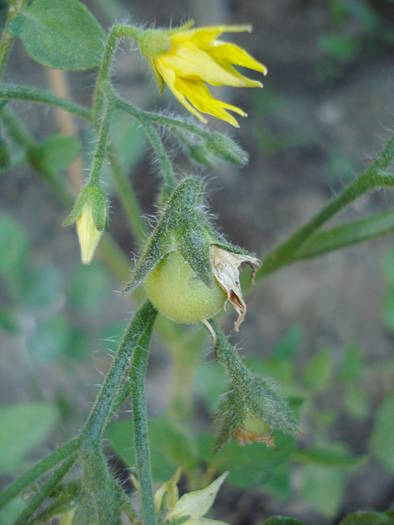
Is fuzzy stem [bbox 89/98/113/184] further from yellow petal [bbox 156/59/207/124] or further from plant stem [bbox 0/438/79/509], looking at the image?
plant stem [bbox 0/438/79/509]

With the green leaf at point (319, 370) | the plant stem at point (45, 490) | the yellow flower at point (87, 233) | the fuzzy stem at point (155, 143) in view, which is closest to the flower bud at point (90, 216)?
the yellow flower at point (87, 233)

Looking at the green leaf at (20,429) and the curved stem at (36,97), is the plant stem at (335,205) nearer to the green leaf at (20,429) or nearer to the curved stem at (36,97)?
the curved stem at (36,97)

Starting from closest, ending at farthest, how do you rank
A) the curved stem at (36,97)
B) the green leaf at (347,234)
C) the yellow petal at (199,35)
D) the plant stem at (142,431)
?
1. the yellow petal at (199,35)
2. the plant stem at (142,431)
3. the curved stem at (36,97)
4. the green leaf at (347,234)

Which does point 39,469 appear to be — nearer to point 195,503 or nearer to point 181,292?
point 195,503

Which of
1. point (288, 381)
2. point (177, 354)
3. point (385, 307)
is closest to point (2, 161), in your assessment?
point (177, 354)

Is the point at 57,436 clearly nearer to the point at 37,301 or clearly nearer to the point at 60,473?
the point at 37,301
